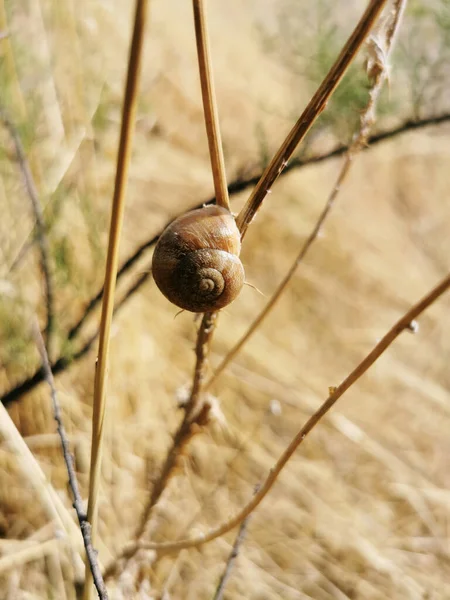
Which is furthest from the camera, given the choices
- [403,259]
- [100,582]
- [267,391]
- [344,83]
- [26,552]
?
[403,259]

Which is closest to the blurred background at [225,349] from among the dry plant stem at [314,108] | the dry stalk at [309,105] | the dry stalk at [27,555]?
the dry stalk at [27,555]

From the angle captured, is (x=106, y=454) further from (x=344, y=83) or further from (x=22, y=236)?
(x=344, y=83)

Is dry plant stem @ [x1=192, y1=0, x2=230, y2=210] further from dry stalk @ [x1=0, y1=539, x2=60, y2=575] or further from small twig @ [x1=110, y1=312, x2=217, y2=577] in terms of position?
dry stalk @ [x1=0, y1=539, x2=60, y2=575]

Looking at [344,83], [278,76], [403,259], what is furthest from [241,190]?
[278,76]

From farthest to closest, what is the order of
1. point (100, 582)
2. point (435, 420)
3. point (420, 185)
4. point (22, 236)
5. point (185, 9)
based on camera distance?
point (185, 9), point (420, 185), point (435, 420), point (22, 236), point (100, 582)

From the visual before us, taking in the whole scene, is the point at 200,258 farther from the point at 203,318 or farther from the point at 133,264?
the point at 133,264

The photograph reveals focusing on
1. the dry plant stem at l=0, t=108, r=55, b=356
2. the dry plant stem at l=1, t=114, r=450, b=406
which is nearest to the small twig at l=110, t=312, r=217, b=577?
the dry plant stem at l=1, t=114, r=450, b=406

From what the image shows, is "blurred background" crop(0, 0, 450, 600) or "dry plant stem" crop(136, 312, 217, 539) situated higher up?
"blurred background" crop(0, 0, 450, 600)
